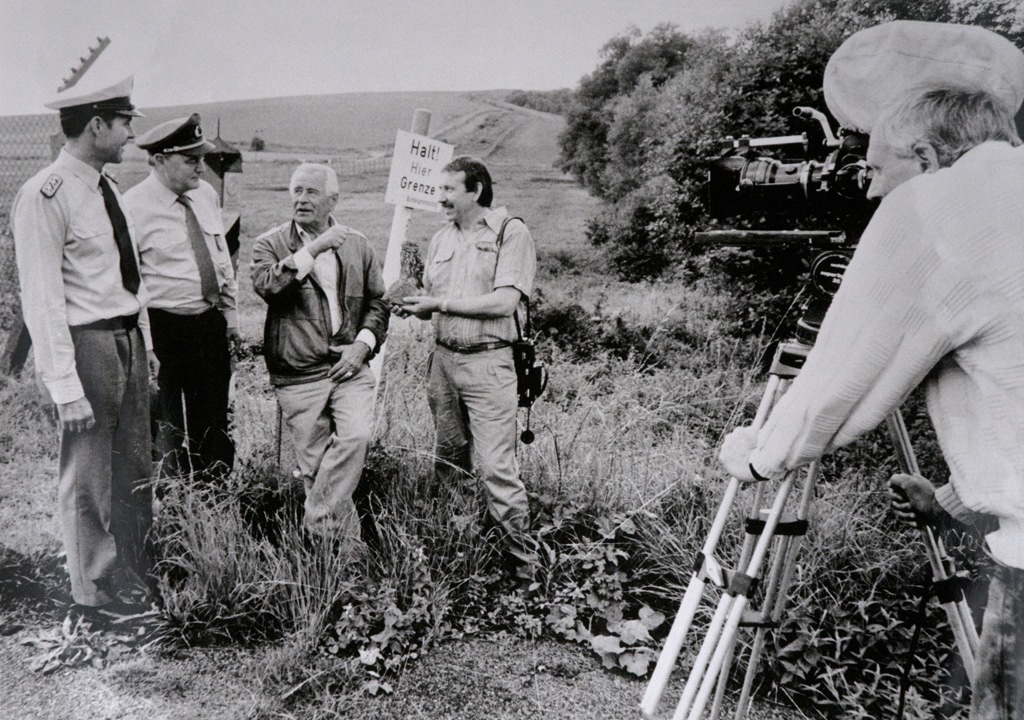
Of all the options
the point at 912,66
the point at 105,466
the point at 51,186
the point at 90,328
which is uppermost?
the point at 912,66

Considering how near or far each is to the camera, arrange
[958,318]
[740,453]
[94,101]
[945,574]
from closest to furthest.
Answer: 1. [958,318]
2. [740,453]
3. [945,574]
4. [94,101]

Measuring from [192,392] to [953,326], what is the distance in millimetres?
2851

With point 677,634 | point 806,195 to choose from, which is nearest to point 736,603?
point 677,634

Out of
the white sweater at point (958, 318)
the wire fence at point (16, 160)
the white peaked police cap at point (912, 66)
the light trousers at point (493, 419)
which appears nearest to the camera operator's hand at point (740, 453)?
the white sweater at point (958, 318)

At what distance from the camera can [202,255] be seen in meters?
2.87

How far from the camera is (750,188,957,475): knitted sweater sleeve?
1.14m

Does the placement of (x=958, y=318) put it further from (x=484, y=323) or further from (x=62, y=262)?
(x=62, y=262)

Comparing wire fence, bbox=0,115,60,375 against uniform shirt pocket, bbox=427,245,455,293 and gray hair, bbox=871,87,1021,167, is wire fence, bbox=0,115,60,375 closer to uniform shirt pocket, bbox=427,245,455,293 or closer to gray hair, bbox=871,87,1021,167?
uniform shirt pocket, bbox=427,245,455,293

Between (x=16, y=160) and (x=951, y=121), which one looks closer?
(x=951, y=121)

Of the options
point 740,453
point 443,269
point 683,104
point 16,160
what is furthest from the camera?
point 683,104

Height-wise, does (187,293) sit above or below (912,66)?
below

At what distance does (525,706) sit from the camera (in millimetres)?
2203

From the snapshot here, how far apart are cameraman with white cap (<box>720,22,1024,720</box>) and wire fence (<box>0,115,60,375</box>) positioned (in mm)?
2812

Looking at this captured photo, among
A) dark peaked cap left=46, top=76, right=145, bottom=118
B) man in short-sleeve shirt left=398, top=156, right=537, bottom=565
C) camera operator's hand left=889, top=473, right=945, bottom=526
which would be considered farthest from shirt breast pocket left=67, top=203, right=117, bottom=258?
camera operator's hand left=889, top=473, right=945, bottom=526
